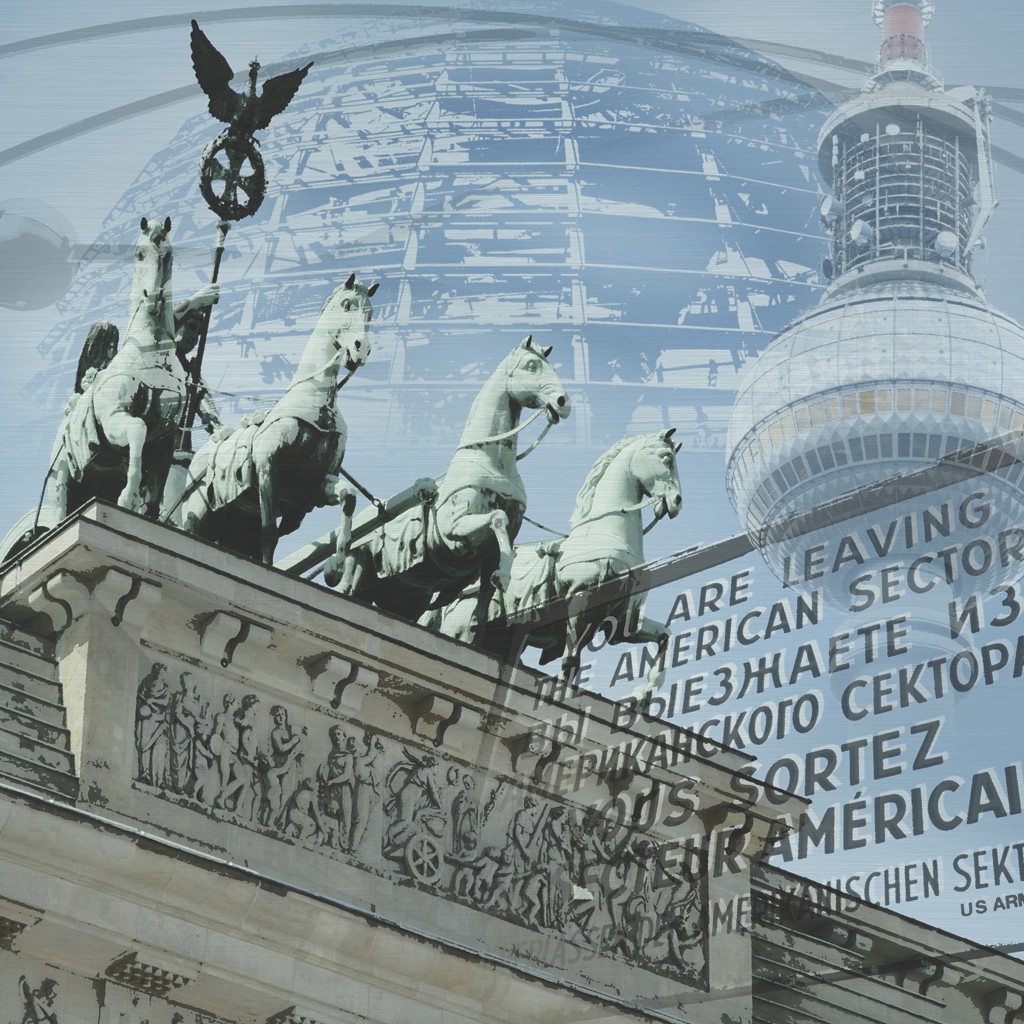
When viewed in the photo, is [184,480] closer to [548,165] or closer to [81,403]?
[81,403]

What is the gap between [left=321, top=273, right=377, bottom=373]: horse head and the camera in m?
28.4

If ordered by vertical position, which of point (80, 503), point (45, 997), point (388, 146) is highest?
point (388, 146)

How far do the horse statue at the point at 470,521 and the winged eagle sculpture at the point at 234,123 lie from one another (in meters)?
3.81

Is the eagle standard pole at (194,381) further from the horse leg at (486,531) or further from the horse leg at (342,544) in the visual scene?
the horse leg at (486,531)

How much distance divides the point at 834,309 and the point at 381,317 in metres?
24.8

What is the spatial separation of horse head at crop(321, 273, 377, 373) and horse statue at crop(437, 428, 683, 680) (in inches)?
115

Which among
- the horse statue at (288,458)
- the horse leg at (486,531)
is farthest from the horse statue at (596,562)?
the horse statue at (288,458)

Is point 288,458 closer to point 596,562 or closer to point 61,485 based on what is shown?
point 61,485

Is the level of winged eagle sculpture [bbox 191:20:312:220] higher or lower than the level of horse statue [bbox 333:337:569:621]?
higher

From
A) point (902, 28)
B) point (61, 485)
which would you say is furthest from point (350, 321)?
point (902, 28)

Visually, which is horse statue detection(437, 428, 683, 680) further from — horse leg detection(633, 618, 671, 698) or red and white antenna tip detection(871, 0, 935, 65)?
red and white antenna tip detection(871, 0, 935, 65)

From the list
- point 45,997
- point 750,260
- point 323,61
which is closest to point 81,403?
point 45,997

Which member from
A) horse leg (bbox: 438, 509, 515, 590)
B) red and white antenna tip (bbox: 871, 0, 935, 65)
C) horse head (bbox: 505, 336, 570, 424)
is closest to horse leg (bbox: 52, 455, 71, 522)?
horse leg (bbox: 438, 509, 515, 590)

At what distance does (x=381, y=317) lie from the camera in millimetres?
55844
